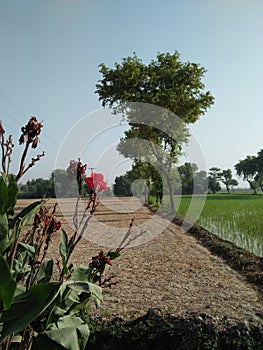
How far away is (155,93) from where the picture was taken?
52.0 ft

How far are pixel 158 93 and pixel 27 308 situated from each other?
14.7 meters

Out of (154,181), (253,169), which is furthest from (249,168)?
(154,181)

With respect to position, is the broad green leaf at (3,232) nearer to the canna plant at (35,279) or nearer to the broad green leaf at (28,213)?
the canna plant at (35,279)

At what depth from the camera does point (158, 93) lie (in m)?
15.3

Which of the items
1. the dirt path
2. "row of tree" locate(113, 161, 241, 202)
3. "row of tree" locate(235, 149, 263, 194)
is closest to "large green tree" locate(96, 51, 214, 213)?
"row of tree" locate(113, 161, 241, 202)

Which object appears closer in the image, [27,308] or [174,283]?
[27,308]

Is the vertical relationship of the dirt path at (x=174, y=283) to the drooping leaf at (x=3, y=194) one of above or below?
below

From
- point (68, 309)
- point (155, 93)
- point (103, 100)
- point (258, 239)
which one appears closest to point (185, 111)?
point (155, 93)

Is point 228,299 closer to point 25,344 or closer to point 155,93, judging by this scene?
point 25,344

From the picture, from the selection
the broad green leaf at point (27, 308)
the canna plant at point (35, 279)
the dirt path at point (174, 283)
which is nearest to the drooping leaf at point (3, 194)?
the canna plant at point (35, 279)

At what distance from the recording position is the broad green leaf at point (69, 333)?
5.55 ft

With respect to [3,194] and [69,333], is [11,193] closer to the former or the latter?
[3,194]

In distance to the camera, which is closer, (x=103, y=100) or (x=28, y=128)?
(x=28, y=128)

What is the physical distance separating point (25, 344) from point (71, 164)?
0.84 meters
